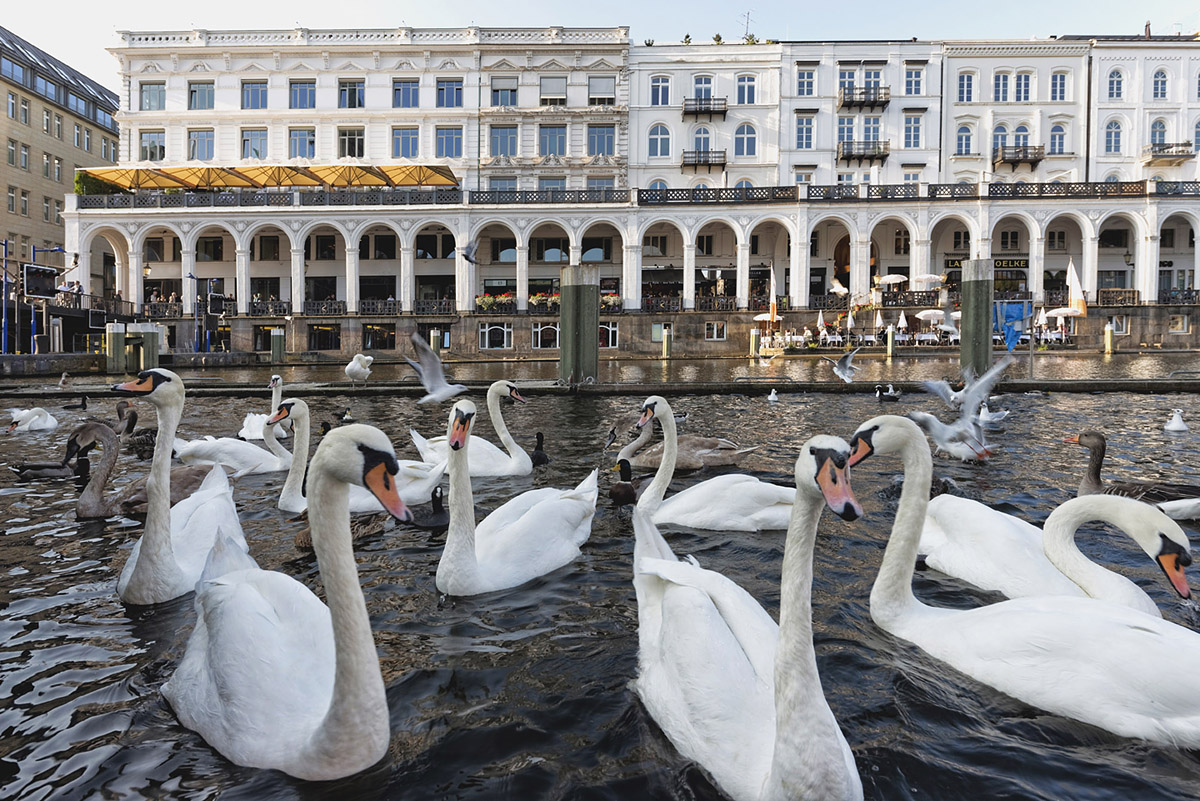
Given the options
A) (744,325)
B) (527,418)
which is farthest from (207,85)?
(527,418)

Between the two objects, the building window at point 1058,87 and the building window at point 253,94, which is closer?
the building window at point 1058,87

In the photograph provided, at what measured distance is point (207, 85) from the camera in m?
48.5

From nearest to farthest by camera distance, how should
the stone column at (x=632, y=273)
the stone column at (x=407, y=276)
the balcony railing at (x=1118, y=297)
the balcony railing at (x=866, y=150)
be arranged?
the balcony railing at (x=1118, y=297) → the stone column at (x=407, y=276) → the stone column at (x=632, y=273) → the balcony railing at (x=866, y=150)

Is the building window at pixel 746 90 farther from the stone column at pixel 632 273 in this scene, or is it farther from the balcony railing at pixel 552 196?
the stone column at pixel 632 273

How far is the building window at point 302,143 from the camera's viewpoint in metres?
49.0

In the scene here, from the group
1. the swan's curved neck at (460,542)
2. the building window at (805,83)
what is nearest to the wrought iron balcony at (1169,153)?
the building window at (805,83)

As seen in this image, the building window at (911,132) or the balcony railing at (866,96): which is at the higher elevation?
the balcony railing at (866,96)

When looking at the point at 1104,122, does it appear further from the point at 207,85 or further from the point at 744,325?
the point at 207,85

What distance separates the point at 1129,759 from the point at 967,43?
2189 inches

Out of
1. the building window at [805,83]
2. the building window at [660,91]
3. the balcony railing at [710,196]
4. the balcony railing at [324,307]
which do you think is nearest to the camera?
the balcony railing at [710,196]

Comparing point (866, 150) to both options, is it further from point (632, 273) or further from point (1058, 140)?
point (632, 273)

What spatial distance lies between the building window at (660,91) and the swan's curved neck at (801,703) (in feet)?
167

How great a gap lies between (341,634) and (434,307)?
4365 centimetres

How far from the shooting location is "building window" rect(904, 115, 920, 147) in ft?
160
